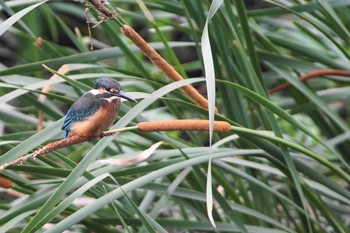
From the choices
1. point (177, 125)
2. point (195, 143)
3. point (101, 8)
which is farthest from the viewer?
point (195, 143)

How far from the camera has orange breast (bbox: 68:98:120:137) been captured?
4.62 feet

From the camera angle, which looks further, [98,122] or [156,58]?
[156,58]

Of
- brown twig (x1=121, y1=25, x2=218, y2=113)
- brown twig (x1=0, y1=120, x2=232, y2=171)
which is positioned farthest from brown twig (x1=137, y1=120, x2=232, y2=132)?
brown twig (x1=121, y1=25, x2=218, y2=113)

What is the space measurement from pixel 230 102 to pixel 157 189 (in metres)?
0.36

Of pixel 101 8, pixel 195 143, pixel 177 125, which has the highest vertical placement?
pixel 101 8

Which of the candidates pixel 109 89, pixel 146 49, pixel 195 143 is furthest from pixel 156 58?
pixel 195 143

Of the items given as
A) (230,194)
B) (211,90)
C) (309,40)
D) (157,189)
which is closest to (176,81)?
(211,90)

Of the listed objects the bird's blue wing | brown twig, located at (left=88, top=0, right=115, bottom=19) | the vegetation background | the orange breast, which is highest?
brown twig, located at (left=88, top=0, right=115, bottom=19)

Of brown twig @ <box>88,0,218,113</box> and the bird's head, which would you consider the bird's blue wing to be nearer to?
the bird's head

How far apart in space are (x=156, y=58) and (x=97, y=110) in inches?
Result: 8.3

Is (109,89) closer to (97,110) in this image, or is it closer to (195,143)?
(97,110)

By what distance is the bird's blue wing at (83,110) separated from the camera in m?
1.42

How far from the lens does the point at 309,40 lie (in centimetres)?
298

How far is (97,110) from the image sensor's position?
4.63 feet
